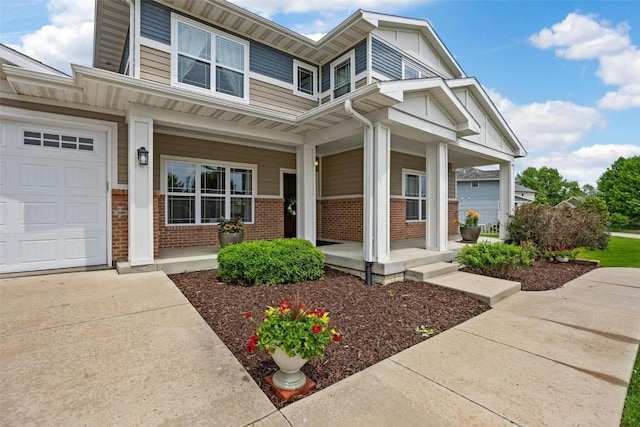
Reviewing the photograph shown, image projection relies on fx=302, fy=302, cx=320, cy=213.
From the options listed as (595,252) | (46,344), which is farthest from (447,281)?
(595,252)

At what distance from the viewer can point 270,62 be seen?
833 cm

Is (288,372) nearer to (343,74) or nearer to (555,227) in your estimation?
(343,74)

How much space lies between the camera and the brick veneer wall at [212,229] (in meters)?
7.48

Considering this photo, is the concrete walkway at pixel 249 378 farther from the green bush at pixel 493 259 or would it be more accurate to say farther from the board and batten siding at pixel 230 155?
the board and batten siding at pixel 230 155

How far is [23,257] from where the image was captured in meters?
5.29

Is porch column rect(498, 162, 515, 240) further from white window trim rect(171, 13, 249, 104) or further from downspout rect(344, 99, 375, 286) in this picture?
white window trim rect(171, 13, 249, 104)

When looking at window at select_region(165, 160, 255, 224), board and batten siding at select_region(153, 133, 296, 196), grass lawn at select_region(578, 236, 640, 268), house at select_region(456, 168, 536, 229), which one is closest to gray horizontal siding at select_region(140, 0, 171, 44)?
board and batten siding at select_region(153, 133, 296, 196)

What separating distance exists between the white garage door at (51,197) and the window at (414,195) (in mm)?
8253

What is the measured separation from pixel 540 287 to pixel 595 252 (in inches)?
275

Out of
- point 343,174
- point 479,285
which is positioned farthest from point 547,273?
point 343,174

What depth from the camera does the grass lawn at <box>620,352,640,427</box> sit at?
206 cm

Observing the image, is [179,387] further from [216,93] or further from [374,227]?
[216,93]

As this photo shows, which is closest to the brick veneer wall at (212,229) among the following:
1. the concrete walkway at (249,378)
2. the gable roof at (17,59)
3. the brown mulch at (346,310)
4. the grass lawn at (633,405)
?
the brown mulch at (346,310)

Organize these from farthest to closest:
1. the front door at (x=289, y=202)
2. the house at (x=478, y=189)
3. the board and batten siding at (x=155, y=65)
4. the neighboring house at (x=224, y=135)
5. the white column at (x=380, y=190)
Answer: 1. the house at (x=478, y=189)
2. the front door at (x=289, y=202)
3. the board and batten siding at (x=155, y=65)
4. the white column at (x=380, y=190)
5. the neighboring house at (x=224, y=135)
